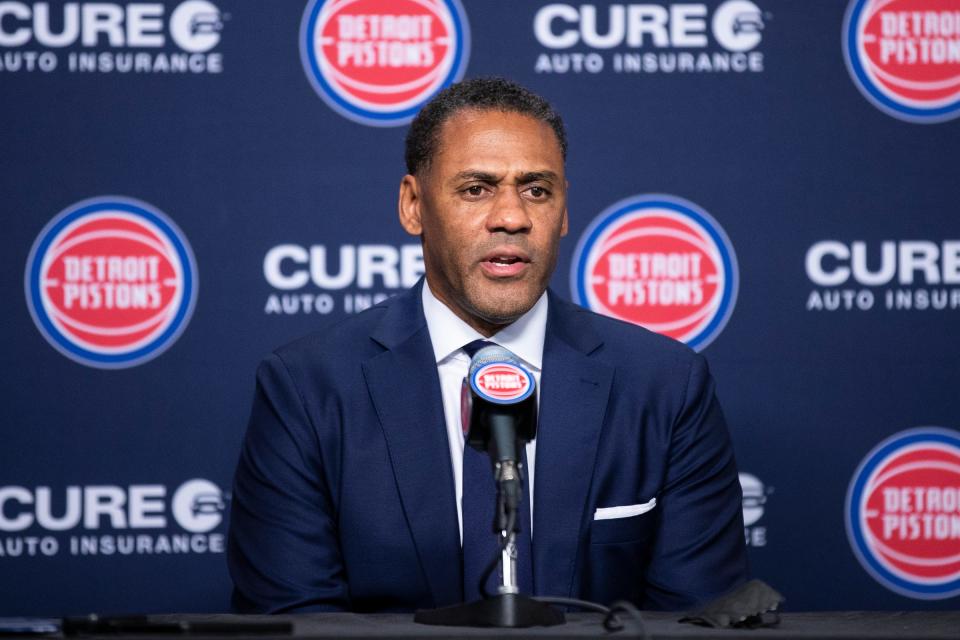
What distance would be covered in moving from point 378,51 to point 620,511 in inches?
48.3

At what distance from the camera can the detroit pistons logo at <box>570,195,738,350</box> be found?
2.75m

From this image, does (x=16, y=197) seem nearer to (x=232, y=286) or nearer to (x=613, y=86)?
(x=232, y=286)

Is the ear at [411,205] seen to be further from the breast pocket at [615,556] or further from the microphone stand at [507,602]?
the microphone stand at [507,602]

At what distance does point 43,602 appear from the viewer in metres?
2.66

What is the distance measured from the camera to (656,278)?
A: 2756 millimetres

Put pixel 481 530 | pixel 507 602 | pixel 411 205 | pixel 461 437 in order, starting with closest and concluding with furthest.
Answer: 1. pixel 507 602
2. pixel 481 530
3. pixel 461 437
4. pixel 411 205

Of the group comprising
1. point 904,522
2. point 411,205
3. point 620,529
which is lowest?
point 904,522

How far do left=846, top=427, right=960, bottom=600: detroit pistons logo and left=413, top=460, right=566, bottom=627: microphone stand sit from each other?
1637 millimetres

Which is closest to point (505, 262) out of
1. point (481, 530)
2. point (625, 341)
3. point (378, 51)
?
point (625, 341)

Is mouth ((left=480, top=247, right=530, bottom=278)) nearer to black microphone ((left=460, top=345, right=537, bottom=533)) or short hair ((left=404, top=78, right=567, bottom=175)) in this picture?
short hair ((left=404, top=78, right=567, bottom=175))

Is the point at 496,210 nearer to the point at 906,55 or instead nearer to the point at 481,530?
the point at 481,530

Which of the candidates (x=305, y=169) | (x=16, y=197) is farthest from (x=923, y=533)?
(x=16, y=197)

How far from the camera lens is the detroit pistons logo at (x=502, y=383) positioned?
1.31 metres

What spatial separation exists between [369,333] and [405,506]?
340 millimetres
